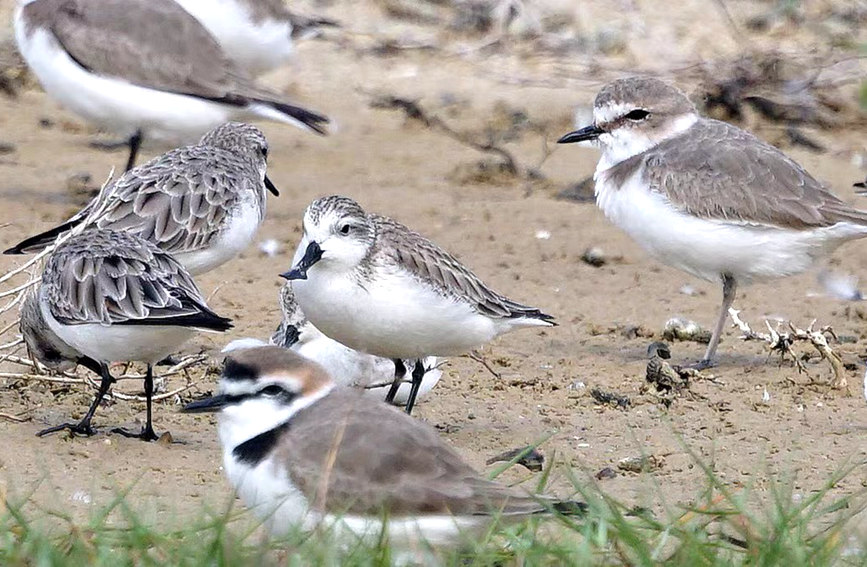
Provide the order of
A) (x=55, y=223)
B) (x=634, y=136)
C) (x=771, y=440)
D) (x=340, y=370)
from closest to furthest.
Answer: (x=771, y=440) → (x=340, y=370) → (x=634, y=136) → (x=55, y=223)

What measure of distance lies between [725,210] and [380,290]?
201 cm

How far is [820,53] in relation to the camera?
1138 cm

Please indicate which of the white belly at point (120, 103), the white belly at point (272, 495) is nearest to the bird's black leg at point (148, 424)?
the white belly at point (272, 495)

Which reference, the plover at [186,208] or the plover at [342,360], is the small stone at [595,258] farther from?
the plover at [342,360]

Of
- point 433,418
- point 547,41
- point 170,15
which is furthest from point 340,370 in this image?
point 547,41

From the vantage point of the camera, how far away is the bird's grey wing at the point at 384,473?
3.99 m

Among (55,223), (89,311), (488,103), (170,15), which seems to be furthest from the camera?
(488,103)

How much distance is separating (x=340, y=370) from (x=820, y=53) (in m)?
6.19

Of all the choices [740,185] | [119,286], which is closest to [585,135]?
[740,185]

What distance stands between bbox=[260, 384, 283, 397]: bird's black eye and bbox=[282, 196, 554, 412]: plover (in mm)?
1231

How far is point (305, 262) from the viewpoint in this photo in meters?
5.54

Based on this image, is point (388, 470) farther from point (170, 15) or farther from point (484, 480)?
point (170, 15)

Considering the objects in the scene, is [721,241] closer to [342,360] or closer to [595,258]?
[595,258]

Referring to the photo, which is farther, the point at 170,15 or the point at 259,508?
the point at 170,15
